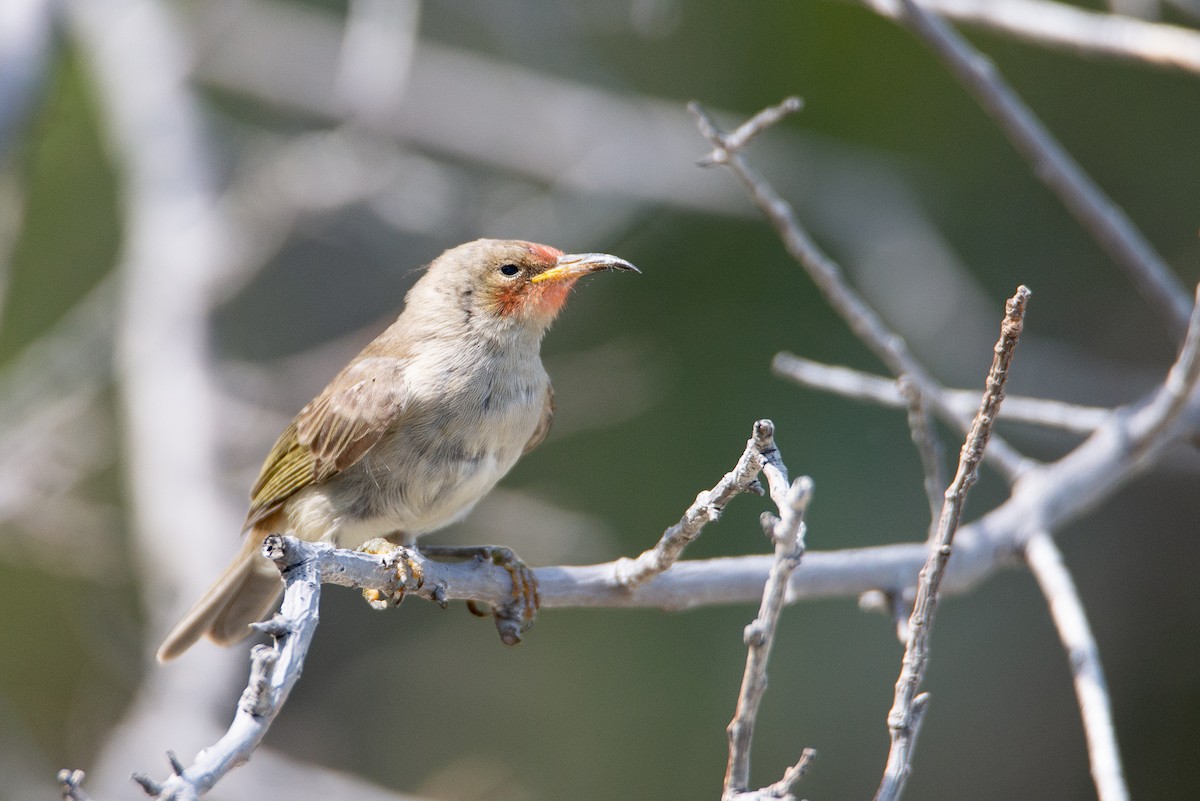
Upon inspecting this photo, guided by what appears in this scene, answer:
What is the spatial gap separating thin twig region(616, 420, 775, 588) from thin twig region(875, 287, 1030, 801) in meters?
0.31

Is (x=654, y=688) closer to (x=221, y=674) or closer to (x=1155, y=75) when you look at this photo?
(x=221, y=674)

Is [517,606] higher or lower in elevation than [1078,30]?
lower

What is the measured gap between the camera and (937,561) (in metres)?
1.99

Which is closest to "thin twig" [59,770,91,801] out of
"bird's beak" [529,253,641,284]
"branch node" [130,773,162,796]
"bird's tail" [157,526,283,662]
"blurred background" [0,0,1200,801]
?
"branch node" [130,773,162,796]

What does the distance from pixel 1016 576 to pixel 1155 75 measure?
9.40 ft

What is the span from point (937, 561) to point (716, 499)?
379 mm

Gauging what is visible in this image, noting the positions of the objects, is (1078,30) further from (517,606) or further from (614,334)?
(614,334)

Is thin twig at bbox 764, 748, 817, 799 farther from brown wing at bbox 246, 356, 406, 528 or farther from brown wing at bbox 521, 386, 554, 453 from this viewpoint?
brown wing at bbox 521, 386, 554, 453

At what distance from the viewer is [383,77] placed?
5.61m

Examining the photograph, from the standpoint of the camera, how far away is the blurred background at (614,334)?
585 centimetres

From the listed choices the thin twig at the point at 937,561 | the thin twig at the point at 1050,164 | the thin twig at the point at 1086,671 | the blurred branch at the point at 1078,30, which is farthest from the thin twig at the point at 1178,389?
the thin twig at the point at 937,561

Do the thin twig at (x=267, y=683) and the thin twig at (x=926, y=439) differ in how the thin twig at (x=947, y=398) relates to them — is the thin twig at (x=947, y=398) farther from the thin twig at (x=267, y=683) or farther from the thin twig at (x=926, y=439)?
the thin twig at (x=267, y=683)

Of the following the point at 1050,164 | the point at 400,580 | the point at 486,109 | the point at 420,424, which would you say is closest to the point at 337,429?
the point at 420,424

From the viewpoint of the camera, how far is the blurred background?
5.85 metres
